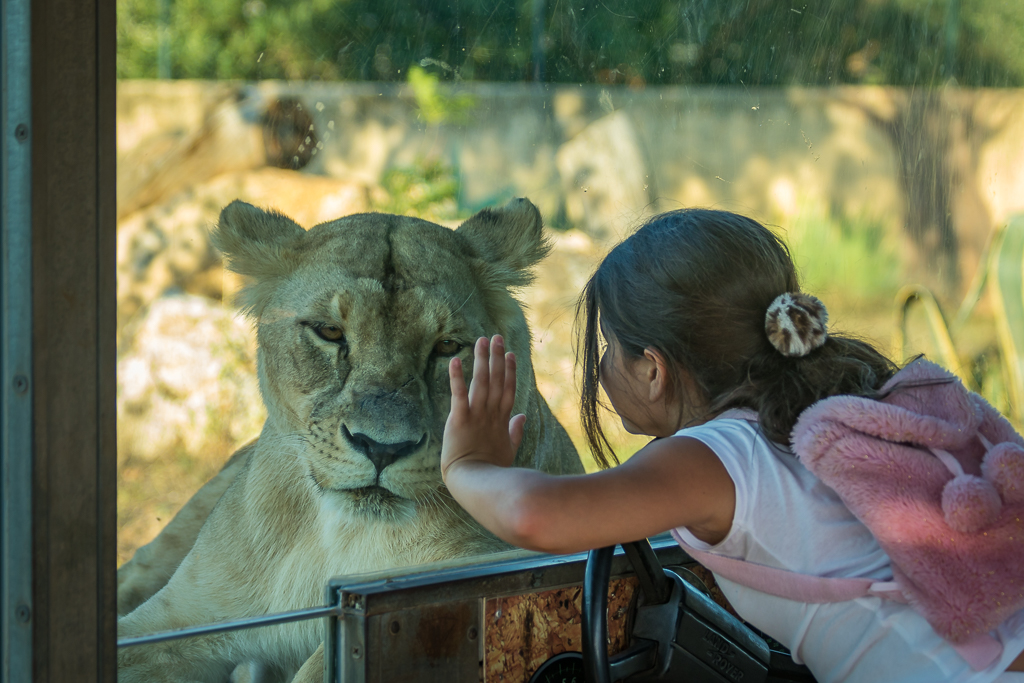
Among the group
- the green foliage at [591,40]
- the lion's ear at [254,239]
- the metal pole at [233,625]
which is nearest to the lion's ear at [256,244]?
the lion's ear at [254,239]

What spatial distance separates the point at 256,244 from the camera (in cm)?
178

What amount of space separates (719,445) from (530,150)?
807 mm

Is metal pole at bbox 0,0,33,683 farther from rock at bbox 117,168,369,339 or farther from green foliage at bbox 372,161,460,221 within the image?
green foliage at bbox 372,161,460,221

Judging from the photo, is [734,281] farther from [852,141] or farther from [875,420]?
[852,141]

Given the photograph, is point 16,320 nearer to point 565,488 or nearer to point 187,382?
point 187,382

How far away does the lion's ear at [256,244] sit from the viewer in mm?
1708

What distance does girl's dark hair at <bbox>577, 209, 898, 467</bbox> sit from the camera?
5.61 ft

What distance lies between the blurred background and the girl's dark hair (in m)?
0.32

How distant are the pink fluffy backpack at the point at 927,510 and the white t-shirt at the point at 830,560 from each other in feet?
0.09

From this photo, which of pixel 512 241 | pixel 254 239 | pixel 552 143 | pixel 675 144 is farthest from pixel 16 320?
pixel 675 144

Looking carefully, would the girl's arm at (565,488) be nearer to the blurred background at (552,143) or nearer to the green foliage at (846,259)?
the blurred background at (552,143)

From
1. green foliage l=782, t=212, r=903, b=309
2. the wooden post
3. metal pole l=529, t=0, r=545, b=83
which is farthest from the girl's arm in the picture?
green foliage l=782, t=212, r=903, b=309

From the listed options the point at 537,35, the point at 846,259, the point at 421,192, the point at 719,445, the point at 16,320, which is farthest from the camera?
the point at 846,259

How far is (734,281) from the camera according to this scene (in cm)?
177
